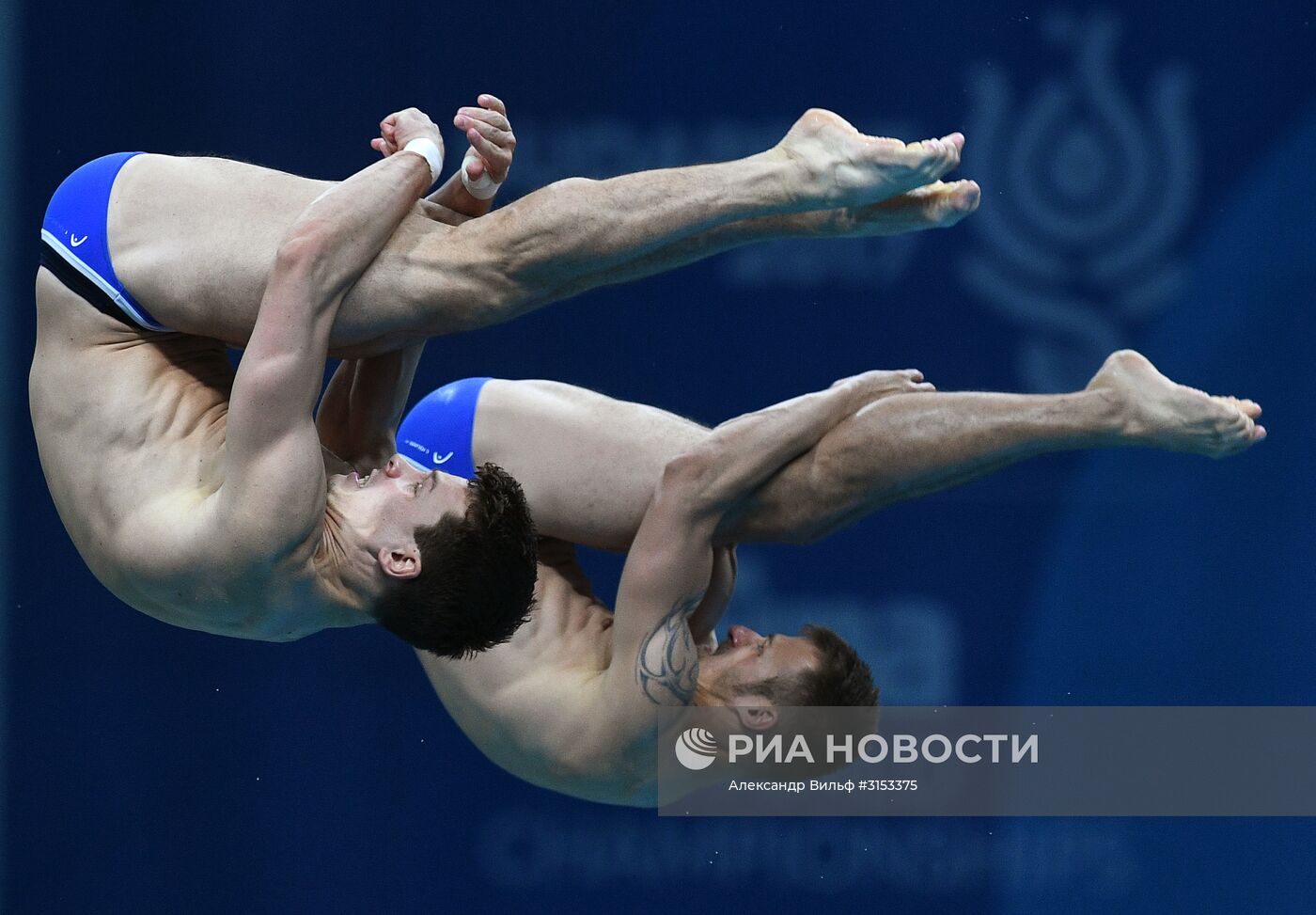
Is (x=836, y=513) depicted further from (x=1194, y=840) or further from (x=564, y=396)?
(x=1194, y=840)

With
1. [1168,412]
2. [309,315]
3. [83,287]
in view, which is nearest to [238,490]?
[309,315]

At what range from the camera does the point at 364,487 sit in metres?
2.79

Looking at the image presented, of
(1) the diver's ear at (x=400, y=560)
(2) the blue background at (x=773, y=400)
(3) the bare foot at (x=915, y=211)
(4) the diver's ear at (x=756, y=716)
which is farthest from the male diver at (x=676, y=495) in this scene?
(2) the blue background at (x=773, y=400)

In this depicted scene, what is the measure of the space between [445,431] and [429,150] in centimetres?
68

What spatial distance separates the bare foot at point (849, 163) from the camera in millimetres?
2572

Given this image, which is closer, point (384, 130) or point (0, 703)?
point (384, 130)

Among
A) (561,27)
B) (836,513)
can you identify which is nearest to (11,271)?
(561,27)

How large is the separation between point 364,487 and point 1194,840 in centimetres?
290

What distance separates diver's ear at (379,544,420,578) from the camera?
271 cm

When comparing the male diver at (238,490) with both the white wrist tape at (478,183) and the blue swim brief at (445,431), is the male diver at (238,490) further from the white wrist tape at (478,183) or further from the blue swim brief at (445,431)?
the blue swim brief at (445,431)

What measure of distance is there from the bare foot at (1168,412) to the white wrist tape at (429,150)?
45.9 inches

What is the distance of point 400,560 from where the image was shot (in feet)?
8.91

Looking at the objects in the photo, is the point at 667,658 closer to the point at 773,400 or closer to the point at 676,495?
the point at 676,495

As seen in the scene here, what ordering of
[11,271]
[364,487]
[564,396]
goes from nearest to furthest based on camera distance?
1. [364,487]
2. [564,396]
3. [11,271]
